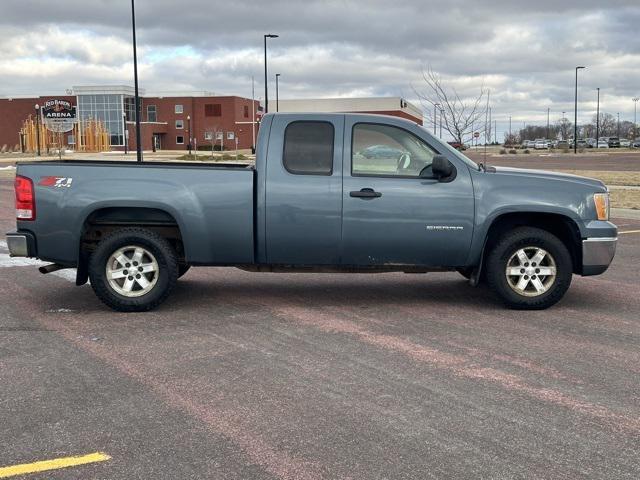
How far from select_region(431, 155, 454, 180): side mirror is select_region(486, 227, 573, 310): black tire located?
92 centimetres

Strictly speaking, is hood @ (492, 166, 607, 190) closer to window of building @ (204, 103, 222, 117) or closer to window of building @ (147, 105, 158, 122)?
window of building @ (204, 103, 222, 117)

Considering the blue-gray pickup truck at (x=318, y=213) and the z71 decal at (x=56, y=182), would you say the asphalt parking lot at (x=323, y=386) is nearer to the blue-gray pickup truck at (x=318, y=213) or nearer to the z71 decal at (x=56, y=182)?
the blue-gray pickup truck at (x=318, y=213)

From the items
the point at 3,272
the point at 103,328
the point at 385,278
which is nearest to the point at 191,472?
the point at 103,328

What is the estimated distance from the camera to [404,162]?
6.96m

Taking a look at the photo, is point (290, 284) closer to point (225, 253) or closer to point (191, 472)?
point (225, 253)

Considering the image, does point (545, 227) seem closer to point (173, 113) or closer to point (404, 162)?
point (404, 162)

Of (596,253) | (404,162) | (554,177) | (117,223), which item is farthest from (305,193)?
(596,253)

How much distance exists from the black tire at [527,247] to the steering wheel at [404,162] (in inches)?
48.8

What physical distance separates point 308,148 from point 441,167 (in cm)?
133

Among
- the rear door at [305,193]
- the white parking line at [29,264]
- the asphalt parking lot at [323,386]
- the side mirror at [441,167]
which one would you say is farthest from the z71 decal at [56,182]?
the side mirror at [441,167]

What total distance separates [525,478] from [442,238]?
3.57m

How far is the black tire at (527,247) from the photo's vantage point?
6.98 m

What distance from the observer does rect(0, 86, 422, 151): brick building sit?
3720 inches

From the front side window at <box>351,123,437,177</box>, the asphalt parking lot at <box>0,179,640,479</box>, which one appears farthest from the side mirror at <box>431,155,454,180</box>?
the asphalt parking lot at <box>0,179,640,479</box>
